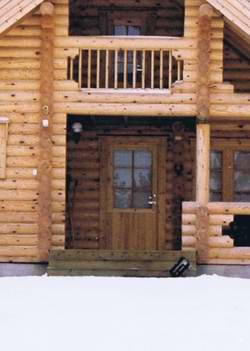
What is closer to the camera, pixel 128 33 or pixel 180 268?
pixel 180 268

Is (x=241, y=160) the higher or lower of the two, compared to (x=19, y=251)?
higher

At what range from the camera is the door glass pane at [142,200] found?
15.4 m

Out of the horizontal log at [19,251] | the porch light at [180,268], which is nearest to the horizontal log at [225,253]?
the porch light at [180,268]

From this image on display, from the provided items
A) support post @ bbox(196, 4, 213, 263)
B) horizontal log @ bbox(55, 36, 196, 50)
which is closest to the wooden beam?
support post @ bbox(196, 4, 213, 263)

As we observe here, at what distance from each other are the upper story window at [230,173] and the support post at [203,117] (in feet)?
8.09

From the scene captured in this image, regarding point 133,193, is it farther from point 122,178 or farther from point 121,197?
point 122,178

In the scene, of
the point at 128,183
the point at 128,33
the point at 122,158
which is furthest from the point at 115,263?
the point at 128,33

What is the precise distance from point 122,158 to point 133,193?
802mm

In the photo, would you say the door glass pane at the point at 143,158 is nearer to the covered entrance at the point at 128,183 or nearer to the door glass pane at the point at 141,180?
the covered entrance at the point at 128,183

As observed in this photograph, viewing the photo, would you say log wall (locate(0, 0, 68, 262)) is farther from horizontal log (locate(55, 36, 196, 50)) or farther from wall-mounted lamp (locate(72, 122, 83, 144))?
wall-mounted lamp (locate(72, 122, 83, 144))
